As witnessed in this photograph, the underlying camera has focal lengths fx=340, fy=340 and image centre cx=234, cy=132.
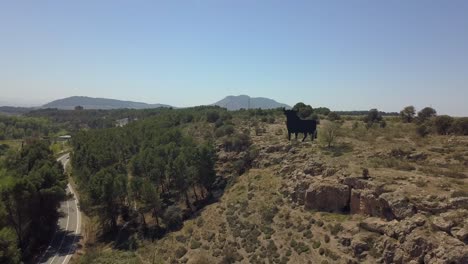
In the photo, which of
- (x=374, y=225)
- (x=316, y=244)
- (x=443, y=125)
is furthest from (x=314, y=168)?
(x=443, y=125)

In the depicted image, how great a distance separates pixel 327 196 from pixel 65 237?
4034cm

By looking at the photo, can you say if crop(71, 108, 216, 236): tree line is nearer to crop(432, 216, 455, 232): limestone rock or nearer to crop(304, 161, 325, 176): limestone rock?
crop(304, 161, 325, 176): limestone rock

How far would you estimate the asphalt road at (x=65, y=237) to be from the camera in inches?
1806

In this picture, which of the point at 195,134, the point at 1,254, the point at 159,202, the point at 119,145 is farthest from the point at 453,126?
the point at 119,145

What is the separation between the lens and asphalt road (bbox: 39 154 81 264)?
45875 millimetres

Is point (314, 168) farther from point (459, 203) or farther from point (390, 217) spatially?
point (459, 203)

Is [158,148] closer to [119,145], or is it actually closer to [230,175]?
[230,175]

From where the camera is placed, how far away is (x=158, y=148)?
6259cm

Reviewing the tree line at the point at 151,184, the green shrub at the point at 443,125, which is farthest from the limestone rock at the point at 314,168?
the green shrub at the point at 443,125

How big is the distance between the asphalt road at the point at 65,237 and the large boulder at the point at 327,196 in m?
32.6

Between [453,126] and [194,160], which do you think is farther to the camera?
[194,160]

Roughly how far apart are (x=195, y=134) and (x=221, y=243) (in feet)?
152

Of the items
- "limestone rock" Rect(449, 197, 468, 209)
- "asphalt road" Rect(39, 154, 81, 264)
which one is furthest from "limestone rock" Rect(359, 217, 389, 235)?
"asphalt road" Rect(39, 154, 81, 264)

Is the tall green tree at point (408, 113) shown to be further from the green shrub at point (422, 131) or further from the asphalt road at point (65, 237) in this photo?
the asphalt road at point (65, 237)
